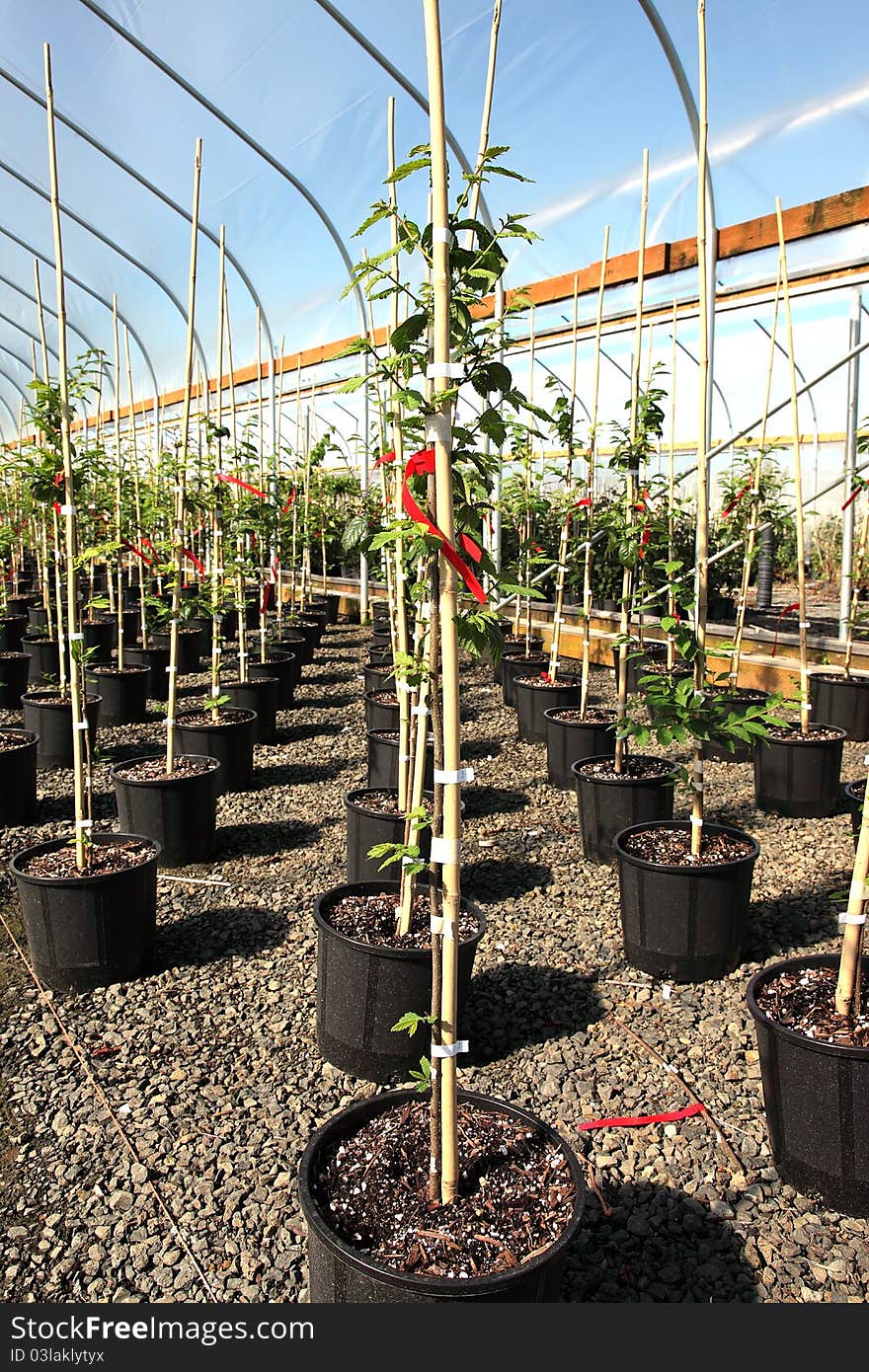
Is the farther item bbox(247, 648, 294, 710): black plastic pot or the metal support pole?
bbox(247, 648, 294, 710): black plastic pot

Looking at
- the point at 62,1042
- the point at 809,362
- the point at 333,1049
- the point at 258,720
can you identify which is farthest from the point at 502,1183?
the point at 809,362

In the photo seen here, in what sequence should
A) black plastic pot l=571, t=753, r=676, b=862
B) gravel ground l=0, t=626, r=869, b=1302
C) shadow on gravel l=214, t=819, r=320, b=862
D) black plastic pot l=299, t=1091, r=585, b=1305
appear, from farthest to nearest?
shadow on gravel l=214, t=819, r=320, b=862, black plastic pot l=571, t=753, r=676, b=862, gravel ground l=0, t=626, r=869, b=1302, black plastic pot l=299, t=1091, r=585, b=1305

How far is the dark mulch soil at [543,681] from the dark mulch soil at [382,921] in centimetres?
300

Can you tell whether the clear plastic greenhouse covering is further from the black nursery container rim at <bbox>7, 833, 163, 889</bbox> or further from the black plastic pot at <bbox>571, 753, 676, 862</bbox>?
the black nursery container rim at <bbox>7, 833, 163, 889</bbox>

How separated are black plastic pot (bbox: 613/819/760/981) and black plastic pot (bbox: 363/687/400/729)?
7.74 feet

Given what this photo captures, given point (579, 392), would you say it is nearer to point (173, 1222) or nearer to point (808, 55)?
point (808, 55)

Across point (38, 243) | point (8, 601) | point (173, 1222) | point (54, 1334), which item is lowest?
point (173, 1222)

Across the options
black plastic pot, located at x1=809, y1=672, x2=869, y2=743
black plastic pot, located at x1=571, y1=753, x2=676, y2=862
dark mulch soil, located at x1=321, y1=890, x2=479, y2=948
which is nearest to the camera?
dark mulch soil, located at x1=321, y1=890, x2=479, y2=948

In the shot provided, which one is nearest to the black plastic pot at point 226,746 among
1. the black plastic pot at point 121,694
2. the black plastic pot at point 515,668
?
the black plastic pot at point 121,694

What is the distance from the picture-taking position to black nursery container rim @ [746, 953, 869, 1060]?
1.99 m

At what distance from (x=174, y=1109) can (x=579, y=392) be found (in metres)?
12.9

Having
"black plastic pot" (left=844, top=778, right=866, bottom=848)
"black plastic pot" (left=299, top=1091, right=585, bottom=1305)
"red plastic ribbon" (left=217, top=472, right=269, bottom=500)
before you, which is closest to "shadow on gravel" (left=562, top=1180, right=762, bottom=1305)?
"black plastic pot" (left=299, top=1091, right=585, bottom=1305)

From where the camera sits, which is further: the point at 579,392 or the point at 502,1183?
the point at 579,392

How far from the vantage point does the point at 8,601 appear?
1010cm
